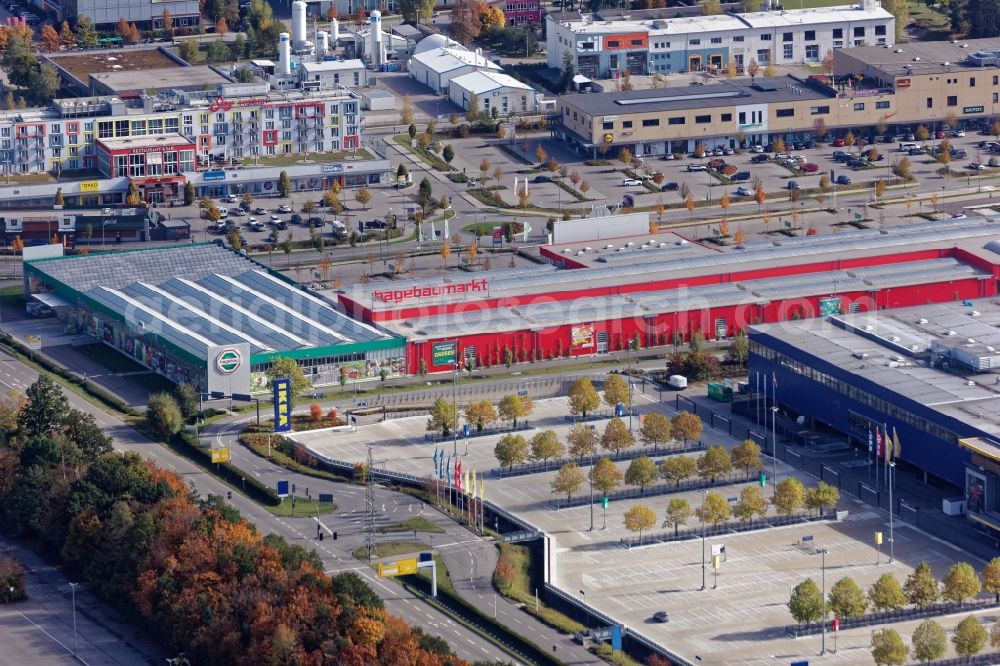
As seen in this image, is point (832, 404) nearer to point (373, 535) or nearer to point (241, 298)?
point (373, 535)

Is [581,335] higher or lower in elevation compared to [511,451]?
higher

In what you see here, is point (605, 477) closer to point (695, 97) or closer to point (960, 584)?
point (960, 584)

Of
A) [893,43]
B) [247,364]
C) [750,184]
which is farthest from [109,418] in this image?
[893,43]

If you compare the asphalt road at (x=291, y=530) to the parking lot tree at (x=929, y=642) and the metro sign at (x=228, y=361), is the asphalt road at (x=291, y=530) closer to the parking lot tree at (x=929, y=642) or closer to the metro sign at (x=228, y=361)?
the metro sign at (x=228, y=361)

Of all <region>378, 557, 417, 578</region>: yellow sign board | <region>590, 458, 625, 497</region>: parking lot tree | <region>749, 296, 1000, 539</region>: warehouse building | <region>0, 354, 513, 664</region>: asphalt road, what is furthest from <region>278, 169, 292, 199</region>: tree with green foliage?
<region>378, 557, 417, 578</region>: yellow sign board

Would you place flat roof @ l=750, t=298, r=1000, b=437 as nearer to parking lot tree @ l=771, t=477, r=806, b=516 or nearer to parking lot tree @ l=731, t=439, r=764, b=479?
parking lot tree @ l=731, t=439, r=764, b=479

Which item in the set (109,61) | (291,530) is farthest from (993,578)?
(109,61)
